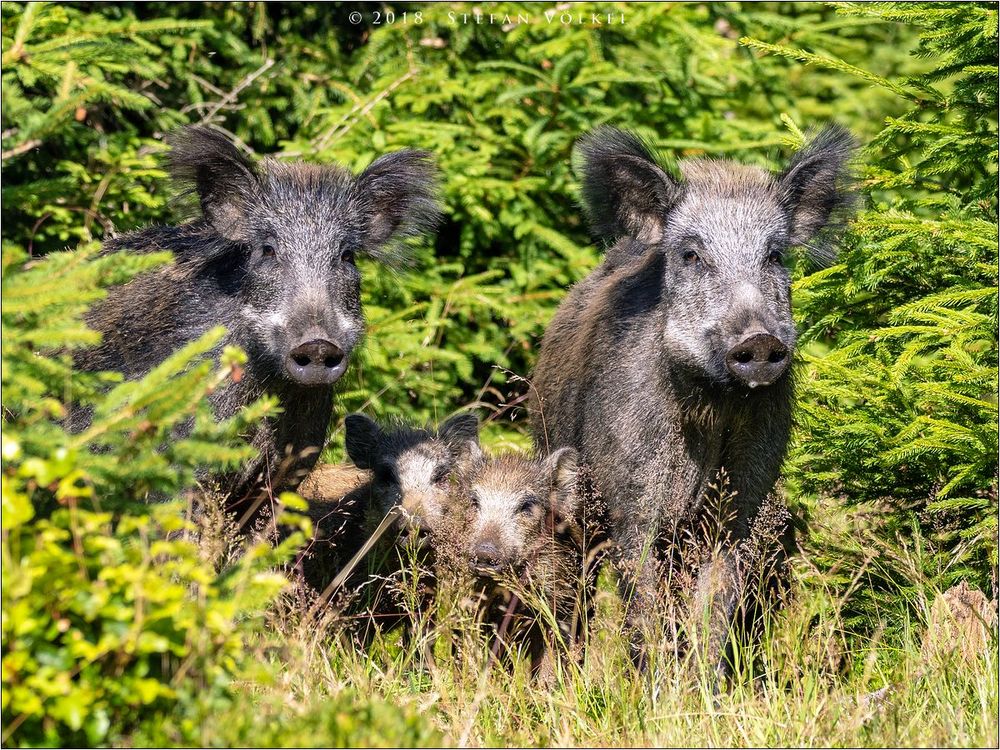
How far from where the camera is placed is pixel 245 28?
977 cm

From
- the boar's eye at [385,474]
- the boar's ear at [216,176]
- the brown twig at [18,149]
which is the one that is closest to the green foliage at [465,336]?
the brown twig at [18,149]

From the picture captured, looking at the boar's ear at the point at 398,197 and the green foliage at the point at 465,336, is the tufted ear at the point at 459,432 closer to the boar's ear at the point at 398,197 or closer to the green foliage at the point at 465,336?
the green foliage at the point at 465,336

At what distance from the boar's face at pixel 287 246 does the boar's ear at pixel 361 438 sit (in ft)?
3.73

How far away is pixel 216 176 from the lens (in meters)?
6.48

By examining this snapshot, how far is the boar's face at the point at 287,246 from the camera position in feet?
19.7

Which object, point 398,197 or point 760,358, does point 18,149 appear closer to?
point 398,197

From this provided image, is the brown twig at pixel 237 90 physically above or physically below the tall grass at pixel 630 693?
above

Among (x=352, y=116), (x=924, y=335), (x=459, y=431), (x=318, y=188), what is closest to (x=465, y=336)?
(x=352, y=116)

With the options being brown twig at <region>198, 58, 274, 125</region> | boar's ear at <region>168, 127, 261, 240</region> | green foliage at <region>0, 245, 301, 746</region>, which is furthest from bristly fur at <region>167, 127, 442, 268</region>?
brown twig at <region>198, 58, 274, 125</region>

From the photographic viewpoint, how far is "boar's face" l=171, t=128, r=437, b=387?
6.01 meters

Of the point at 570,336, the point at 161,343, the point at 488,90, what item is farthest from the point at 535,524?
the point at 488,90

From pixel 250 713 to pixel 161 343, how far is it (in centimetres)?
281

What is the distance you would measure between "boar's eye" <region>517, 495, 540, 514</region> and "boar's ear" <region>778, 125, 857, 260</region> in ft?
6.13

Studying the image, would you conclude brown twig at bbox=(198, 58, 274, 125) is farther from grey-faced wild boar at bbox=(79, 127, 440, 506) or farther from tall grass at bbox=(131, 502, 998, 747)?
tall grass at bbox=(131, 502, 998, 747)
